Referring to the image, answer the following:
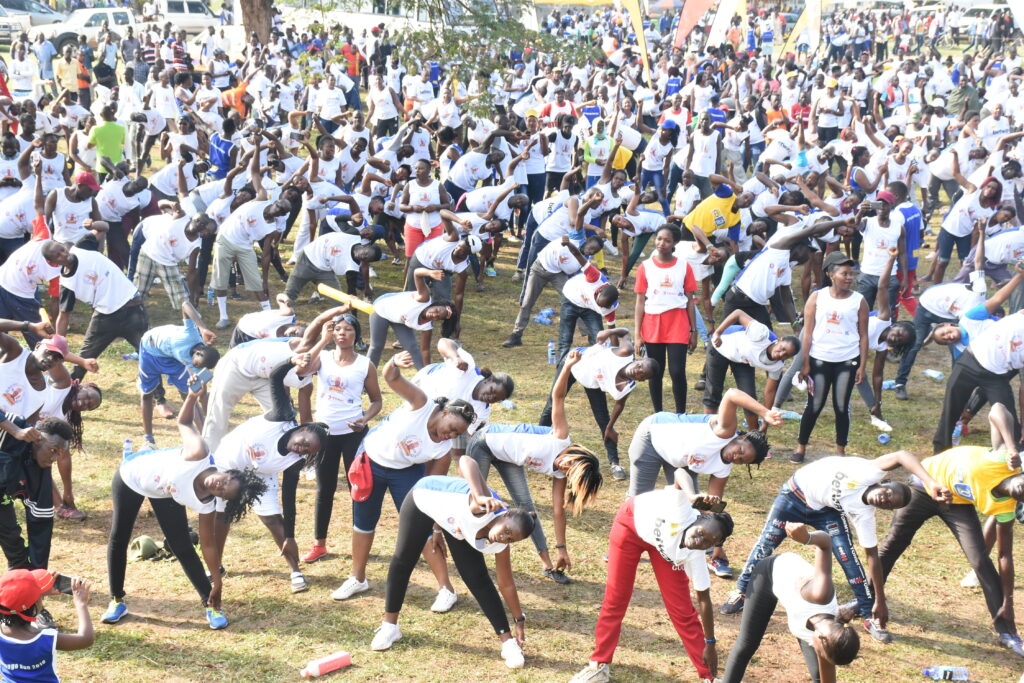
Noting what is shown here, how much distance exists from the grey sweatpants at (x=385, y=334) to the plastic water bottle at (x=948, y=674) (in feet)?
17.0

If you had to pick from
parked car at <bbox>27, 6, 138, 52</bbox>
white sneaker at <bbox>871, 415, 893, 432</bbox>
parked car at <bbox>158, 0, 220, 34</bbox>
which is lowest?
white sneaker at <bbox>871, 415, 893, 432</bbox>

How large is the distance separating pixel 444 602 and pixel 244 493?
1402mm

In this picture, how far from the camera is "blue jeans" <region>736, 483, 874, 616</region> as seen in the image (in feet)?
20.4

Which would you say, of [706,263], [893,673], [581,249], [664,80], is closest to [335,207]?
[581,249]

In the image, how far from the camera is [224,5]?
34.9 metres

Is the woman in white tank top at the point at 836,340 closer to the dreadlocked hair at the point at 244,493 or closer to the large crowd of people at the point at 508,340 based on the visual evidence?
the large crowd of people at the point at 508,340

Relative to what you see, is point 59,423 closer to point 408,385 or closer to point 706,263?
point 408,385

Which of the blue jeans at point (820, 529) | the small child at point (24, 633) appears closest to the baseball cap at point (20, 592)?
the small child at point (24, 633)

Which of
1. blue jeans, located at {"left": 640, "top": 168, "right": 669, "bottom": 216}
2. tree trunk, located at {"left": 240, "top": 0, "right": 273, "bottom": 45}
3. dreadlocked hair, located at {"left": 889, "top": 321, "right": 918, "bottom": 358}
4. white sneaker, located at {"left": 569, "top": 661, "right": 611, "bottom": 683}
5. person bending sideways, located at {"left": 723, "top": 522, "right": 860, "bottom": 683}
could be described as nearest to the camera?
person bending sideways, located at {"left": 723, "top": 522, "right": 860, "bottom": 683}

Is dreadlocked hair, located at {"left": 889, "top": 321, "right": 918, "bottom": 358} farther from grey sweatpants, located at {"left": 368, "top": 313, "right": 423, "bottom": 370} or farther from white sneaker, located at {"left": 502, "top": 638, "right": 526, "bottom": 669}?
white sneaker, located at {"left": 502, "top": 638, "right": 526, "bottom": 669}

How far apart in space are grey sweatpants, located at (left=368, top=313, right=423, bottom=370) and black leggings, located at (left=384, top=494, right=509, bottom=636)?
11.9ft

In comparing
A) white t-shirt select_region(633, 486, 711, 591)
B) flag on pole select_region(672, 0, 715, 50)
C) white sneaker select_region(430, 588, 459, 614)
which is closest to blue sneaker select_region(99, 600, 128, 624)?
white sneaker select_region(430, 588, 459, 614)

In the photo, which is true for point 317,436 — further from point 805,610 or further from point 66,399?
point 805,610

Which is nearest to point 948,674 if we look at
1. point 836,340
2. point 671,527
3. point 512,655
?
point 671,527
